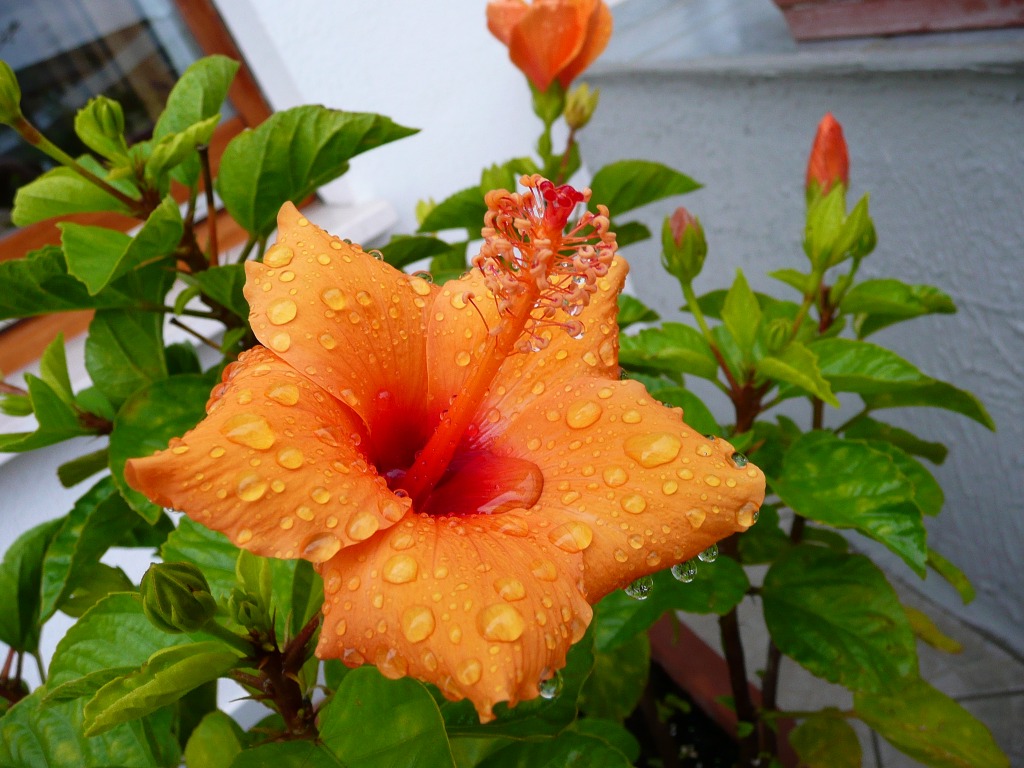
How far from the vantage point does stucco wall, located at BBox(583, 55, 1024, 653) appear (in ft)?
3.36

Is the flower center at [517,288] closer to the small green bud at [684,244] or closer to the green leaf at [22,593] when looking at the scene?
the small green bud at [684,244]

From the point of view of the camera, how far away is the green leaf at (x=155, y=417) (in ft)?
2.01

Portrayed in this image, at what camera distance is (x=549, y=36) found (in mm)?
869

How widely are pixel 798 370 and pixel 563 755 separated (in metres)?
0.36

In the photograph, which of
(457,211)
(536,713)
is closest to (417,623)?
(536,713)

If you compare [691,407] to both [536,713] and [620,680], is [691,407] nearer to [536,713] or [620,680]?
[536,713]

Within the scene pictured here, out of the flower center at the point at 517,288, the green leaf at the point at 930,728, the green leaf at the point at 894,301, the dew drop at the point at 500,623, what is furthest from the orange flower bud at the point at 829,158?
the dew drop at the point at 500,623

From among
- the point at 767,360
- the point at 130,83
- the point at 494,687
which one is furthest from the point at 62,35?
the point at 494,687

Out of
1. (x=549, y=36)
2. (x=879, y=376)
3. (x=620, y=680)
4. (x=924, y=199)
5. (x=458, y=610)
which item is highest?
(x=549, y=36)

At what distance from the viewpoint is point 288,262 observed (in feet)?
1.54

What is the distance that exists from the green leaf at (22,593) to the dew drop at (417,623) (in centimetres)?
54

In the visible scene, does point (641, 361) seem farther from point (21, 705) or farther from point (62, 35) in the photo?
point (62, 35)

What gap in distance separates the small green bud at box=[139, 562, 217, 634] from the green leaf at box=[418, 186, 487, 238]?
1.91 feet

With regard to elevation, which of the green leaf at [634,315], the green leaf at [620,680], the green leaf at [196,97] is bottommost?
the green leaf at [620,680]
